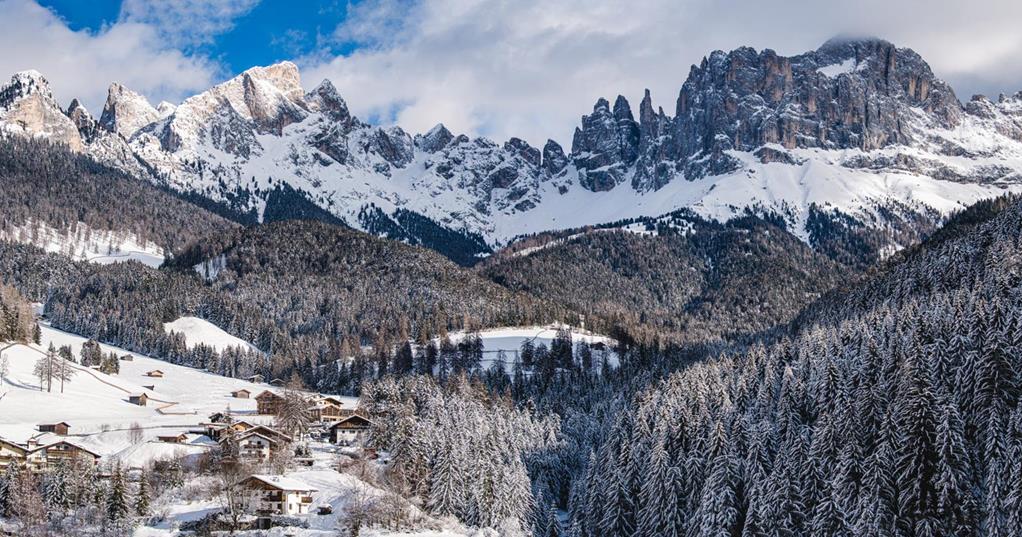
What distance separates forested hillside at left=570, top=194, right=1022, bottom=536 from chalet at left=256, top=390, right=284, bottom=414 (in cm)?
4855

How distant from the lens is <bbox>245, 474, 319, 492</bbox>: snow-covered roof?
8219cm

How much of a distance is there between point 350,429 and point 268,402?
25.5 m

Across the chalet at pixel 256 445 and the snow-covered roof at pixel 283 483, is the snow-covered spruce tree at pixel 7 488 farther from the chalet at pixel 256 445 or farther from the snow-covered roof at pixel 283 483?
the chalet at pixel 256 445

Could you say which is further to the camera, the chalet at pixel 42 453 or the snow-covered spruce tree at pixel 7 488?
the chalet at pixel 42 453

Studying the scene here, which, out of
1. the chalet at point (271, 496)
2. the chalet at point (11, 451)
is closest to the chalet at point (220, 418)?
the chalet at point (11, 451)

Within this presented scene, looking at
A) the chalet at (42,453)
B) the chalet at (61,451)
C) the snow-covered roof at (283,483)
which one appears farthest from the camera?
the chalet at (61,451)

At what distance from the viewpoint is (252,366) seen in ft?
593

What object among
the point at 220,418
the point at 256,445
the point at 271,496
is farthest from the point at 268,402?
the point at 271,496

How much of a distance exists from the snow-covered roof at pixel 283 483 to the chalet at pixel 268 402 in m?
44.3

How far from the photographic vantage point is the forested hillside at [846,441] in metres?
67.6

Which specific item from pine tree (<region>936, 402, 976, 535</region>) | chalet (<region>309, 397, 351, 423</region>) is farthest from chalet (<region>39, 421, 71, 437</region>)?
pine tree (<region>936, 402, 976, 535</region>)

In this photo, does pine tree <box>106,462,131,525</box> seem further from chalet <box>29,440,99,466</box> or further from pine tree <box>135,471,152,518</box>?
chalet <box>29,440,99,466</box>

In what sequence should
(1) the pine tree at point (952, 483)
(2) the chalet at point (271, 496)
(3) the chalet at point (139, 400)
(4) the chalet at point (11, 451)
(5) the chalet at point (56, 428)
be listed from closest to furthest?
(1) the pine tree at point (952, 483) < (2) the chalet at point (271, 496) < (4) the chalet at point (11, 451) < (5) the chalet at point (56, 428) < (3) the chalet at point (139, 400)

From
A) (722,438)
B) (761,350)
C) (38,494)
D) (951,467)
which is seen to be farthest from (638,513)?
(38,494)
